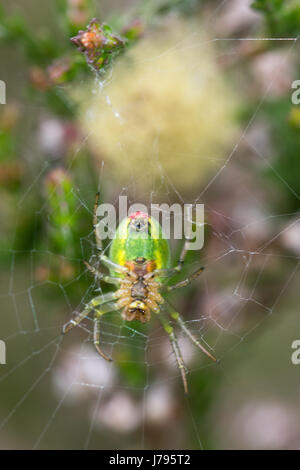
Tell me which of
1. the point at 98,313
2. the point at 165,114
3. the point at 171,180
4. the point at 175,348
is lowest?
the point at 175,348

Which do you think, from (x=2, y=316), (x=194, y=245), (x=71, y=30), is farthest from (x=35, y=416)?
(x=71, y=30)

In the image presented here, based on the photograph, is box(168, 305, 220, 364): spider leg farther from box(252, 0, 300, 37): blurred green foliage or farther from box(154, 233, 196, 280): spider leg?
box(252, 0, 300, 37): blurred green foliage

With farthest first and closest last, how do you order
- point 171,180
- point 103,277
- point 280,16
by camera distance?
point 171,180 < point 103,277 < point 280,16

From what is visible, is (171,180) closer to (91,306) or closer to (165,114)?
(165,114)

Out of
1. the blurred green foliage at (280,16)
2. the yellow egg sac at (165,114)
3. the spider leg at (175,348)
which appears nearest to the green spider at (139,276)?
the spider leg at (175,348)

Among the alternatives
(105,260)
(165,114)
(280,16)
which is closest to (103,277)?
Result: (105,260)
